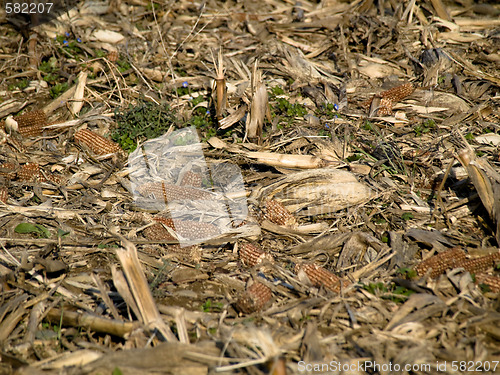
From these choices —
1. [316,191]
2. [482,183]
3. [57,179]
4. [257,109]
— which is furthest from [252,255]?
[57,179]

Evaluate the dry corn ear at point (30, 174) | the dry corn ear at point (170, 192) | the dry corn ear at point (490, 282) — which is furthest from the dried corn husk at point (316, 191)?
the dry corn ear at point (30, 174)

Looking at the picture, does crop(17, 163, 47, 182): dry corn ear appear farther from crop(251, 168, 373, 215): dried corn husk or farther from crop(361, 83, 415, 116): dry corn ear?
crop(361, 83, 415, 116): dry corn ear

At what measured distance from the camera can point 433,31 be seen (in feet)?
20.5

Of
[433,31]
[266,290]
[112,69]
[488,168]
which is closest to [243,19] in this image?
[112,69]

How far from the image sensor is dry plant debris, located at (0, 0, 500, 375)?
296cm

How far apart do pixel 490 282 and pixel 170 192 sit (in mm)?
2854

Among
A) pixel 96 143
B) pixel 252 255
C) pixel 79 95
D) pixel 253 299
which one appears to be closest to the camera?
pixel 253 299

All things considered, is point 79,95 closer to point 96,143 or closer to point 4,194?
point 96,143

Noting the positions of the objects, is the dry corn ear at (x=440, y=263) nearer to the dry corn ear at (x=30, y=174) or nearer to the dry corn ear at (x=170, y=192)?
the dry corn ear at (x=170, y=192)

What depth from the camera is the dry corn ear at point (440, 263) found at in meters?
3.38

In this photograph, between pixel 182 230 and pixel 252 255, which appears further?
pixel 182 230

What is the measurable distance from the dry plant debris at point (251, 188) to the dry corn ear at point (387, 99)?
2 centimetres

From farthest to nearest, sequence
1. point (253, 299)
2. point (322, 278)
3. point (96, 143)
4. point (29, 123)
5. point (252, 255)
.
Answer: point (29, 123) < point (96, 143) < point (252, 255) < point (322, 278) < point (253, 299)

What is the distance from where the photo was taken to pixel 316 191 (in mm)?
4234
